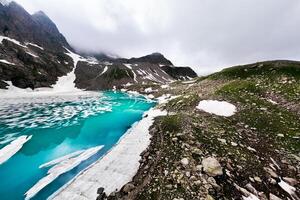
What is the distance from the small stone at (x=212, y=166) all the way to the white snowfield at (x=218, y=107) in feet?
37.4

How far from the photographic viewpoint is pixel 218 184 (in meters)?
9.83

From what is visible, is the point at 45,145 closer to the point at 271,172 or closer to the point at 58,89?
the point at 271,172

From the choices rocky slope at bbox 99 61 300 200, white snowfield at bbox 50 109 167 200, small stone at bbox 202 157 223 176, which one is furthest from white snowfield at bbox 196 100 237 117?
Result: small stone at bbox 202 157 223 176

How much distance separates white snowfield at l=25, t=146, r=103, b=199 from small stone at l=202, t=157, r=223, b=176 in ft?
32.8

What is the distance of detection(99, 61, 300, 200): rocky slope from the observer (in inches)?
378

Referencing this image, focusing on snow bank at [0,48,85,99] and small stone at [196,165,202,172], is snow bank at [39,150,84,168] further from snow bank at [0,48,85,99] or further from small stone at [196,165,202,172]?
snow bank at [0,48,85,99]

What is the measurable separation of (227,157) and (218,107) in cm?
1366

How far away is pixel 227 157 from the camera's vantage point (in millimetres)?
12398

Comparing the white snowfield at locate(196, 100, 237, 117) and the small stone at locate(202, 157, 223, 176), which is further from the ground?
the white snowfield at locate(196, 100, 237, 117)

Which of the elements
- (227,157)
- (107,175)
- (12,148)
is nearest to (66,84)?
(12,148)

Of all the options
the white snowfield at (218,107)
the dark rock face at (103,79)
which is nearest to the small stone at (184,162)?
the white snowfield at (218,107)

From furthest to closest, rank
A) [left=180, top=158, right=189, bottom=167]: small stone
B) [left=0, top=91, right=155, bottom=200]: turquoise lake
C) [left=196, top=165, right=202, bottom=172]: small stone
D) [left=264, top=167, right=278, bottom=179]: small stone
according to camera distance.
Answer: [left=0, top=91, right=155, bottom=200]: turquoise lake < [left=180, top=158, right=189, bottom=167]: small stone < [left=196, top=165, right=202, bottom=172]: small stone < [left=264, top=167, right=278, bottom=179]: small stone

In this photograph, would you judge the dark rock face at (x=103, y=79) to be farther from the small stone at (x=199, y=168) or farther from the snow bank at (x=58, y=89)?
the small stone at (x=199, y=168)

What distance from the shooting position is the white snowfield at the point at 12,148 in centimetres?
1724
